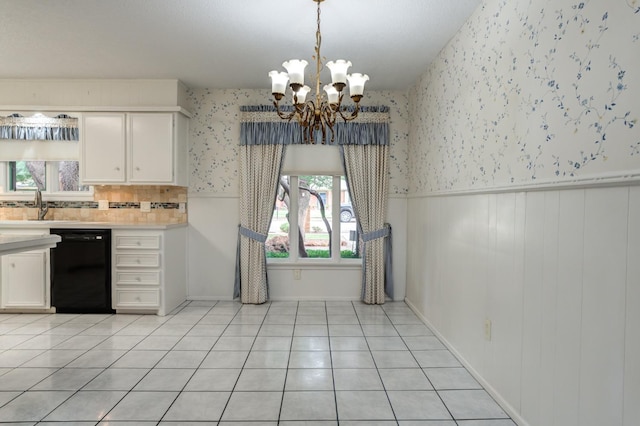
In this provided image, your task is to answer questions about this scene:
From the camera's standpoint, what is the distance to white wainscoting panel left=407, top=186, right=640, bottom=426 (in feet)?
4.53

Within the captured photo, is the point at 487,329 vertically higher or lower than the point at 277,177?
lower

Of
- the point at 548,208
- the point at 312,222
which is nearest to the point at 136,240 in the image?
the point at 312,222

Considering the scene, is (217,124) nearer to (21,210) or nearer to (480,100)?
(21,210)

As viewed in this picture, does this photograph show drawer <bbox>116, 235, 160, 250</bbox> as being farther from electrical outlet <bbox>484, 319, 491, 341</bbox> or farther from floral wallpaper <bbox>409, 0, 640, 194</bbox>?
electrical outlet <bbox>484, 319, 491, 341</bbox>

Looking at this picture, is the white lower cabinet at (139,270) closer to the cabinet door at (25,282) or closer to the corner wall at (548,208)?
the cabinet door at (25,282)

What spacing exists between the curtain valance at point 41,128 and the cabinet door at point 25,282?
55.1 inches

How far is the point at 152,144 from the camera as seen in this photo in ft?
14.0

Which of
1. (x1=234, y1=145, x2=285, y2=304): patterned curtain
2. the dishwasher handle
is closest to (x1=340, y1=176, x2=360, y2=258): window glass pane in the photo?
(x1=234, y1=145, x2=285, y2=304): patterned curtain

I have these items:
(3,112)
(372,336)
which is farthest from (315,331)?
(3,112)

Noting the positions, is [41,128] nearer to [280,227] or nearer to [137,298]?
[137,298]

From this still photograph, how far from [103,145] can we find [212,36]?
6.56 ft

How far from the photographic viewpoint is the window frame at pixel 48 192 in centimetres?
456

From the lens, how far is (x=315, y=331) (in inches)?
141

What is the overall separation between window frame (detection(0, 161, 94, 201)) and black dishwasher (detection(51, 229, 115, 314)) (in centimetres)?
69
